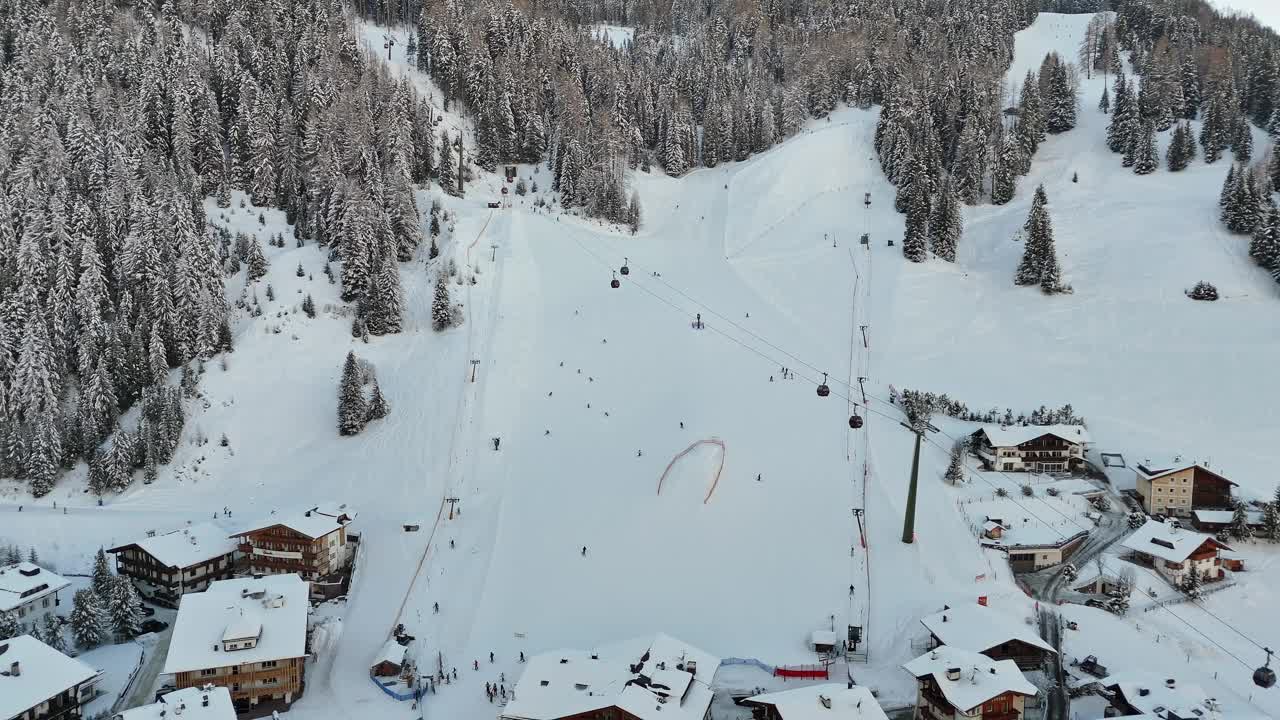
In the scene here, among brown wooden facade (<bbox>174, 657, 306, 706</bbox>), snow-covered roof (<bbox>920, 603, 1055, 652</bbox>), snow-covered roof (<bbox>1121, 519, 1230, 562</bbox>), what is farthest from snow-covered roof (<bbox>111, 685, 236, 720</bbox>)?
snow-covered roof (<bbox>1121, 519, 1230, 562</bbox>)

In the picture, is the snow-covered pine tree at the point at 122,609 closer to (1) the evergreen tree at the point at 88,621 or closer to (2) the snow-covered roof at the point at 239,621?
(1) the evergreen tree at the point at 88,621

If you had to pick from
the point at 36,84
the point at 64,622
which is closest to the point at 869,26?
the point at 36,84

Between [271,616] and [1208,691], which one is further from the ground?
[1208,691]

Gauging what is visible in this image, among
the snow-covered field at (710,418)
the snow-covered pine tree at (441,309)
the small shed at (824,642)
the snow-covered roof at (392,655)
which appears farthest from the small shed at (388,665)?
the snow-covered pine tree at (441,309)

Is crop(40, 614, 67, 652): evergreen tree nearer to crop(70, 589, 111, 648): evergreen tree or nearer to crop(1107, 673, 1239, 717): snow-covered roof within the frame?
crop(70, 589, 111, 648): evergreen tree

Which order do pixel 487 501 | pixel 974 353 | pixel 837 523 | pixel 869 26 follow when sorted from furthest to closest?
1. pixel 869 26
2. pixel 974 353
3. pixel 487 501
4. pixel 837 523

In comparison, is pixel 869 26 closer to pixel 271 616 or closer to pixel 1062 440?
pixel 1062 440

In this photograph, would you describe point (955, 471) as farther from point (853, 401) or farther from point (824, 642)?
point (824, 642)
